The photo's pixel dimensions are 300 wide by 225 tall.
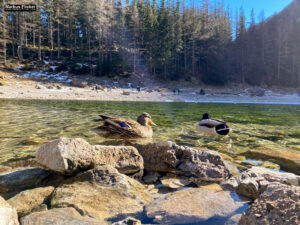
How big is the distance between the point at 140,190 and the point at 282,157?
308 centimetres

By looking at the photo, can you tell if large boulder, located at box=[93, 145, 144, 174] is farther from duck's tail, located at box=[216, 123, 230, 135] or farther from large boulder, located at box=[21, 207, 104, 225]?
duck's tail, located at box=[216, 123, 230, 135]

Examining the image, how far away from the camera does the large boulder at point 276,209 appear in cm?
139

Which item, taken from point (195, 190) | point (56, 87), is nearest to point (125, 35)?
point (56, 87)

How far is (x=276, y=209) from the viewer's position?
4.79ft

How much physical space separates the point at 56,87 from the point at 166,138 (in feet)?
88.4

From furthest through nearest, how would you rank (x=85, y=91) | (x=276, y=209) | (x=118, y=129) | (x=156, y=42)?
1. (x=156, y=42)
2. (x=85, y=91)
3. (x=118, y=129)
4. (x=276, y=209)

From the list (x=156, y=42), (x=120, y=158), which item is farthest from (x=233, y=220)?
(x=156, y=42)

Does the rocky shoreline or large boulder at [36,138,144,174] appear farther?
large boulder at [36,138,144,174]

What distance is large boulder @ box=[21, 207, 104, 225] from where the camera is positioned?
1783mm

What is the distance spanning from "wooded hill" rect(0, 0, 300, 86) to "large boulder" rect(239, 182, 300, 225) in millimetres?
40032

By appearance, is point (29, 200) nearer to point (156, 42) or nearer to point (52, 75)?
point (52, 75)

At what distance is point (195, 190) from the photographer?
8.43ft

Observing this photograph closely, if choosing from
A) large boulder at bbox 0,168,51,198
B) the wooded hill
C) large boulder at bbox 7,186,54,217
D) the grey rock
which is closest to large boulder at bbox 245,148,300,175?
the grey rock

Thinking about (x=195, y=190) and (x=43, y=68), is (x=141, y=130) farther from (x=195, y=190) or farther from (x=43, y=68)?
(x=43, y=68)
